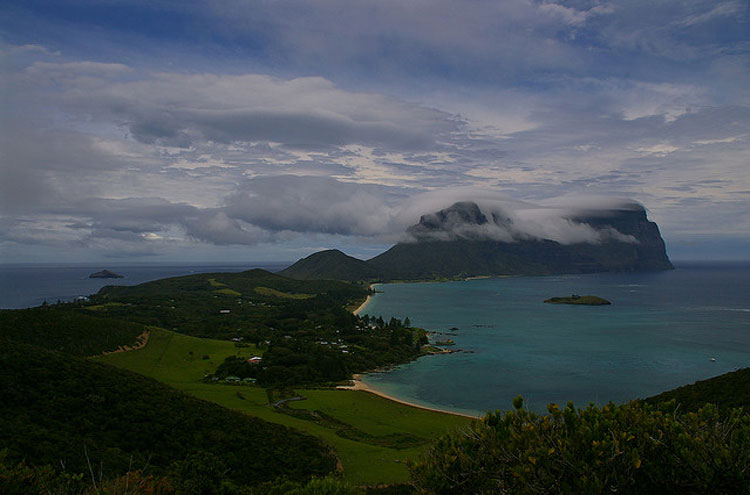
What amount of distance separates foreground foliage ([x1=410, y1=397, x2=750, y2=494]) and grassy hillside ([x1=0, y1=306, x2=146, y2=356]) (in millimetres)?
50150

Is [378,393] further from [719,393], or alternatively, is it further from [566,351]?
[566,351]

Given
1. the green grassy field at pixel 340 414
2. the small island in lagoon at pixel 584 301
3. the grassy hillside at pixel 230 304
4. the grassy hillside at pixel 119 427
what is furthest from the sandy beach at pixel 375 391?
the small island in lagoon at pixel 584 301

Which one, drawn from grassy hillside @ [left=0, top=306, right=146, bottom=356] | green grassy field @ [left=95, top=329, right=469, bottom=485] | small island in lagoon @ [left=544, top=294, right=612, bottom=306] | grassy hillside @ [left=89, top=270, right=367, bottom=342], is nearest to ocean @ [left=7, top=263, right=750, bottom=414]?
small island in lagoon @ [left=544, top=294, right=612, bottom=306]

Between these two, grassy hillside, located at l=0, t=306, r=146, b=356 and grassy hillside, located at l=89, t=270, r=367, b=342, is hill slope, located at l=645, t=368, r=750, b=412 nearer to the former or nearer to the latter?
grassy hillside, located at l=0, t=306, r=146, b=356

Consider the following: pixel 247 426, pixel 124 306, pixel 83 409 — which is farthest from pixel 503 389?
pixel 124 306

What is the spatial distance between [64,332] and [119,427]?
1475 inches

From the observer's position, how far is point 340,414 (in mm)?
39281

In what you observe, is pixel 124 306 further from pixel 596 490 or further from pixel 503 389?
pixel 596 490

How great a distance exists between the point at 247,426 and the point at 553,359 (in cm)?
5198

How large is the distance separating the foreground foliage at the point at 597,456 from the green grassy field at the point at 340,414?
12.9 metres

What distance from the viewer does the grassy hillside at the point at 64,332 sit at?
47562mm

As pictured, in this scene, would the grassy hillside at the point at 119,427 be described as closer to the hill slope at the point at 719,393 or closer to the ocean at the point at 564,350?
the hill slope at the point at 719,393

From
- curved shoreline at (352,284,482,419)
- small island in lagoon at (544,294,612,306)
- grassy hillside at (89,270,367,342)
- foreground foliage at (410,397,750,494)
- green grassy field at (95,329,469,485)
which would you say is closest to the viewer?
foreground foliage at (410,397,750,494)

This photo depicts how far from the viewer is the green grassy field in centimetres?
2672
